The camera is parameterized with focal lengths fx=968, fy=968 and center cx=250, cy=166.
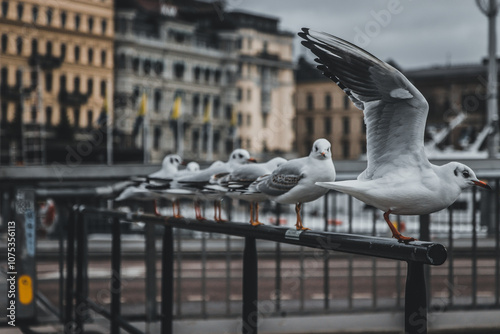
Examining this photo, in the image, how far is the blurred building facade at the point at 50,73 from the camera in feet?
212

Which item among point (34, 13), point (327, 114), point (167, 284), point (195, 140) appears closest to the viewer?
point (167, 284)

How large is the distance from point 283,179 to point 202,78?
8417 cm

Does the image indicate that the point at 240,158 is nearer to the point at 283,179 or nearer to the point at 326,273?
the point at 283,179

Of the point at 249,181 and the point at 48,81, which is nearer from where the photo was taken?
the point at 249,181

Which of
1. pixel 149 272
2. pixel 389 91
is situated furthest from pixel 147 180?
pixel 389 91

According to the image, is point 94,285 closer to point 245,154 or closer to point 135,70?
point 245,154

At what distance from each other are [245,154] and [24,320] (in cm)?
362

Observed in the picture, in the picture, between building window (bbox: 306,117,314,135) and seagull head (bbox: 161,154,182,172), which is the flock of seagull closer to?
seagull head (bbox: 161,154,182,172)

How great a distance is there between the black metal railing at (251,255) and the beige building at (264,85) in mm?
82778

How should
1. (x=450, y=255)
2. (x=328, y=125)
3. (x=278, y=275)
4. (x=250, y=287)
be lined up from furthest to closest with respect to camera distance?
(x=328, y=125) → (x=278, y=275) → (x=450, y=255) → (x=250, y=287)

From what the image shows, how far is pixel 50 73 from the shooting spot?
72.2 m

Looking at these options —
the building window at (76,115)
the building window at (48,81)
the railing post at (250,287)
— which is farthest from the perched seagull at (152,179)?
the building window at (76,115)

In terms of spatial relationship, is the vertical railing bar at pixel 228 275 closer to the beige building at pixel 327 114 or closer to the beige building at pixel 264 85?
the beige building at pixel 264 85

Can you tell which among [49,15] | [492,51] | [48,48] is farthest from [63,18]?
[492,51]
